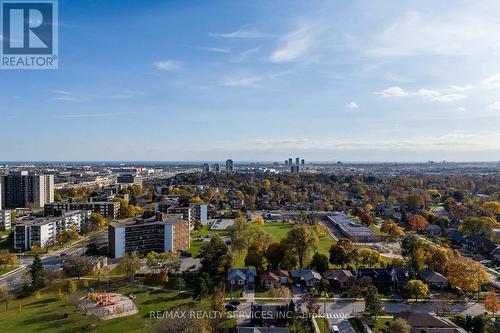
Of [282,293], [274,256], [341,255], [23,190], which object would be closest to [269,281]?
[282,293]

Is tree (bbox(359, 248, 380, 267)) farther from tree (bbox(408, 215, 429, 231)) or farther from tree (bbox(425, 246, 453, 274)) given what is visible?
tree (bbox(408, 215, 429, 231))

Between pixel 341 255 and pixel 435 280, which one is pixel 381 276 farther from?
pixel 341 255

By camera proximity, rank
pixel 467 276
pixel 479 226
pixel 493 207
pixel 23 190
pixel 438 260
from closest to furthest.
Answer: pixel 467 276 < pixel 438 260 < pixel 479 226 < pixel 493 207 < pixel 23 190

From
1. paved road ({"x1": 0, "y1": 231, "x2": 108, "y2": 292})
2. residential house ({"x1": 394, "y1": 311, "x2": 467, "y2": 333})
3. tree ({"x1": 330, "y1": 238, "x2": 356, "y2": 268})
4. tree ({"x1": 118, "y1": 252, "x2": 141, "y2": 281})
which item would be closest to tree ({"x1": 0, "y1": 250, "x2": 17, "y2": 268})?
paved road ({"x1": 0, "y1": 231, "x2": 108, "y2": 292})

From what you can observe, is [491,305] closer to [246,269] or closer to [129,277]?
[246,269]

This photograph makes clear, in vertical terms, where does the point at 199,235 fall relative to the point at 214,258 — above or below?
below

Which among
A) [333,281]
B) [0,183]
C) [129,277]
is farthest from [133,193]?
[333,281]

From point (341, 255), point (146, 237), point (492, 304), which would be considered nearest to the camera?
point (492, 304)
